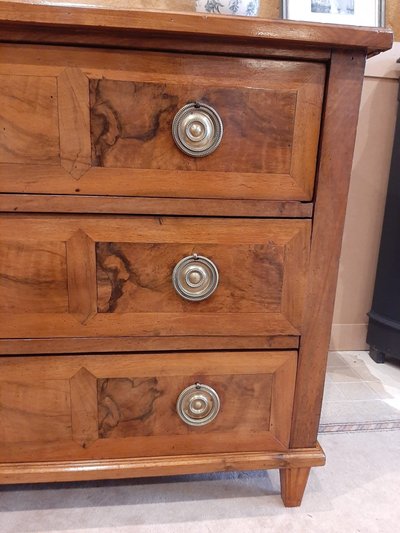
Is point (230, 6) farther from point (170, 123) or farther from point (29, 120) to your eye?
point (29, 120)

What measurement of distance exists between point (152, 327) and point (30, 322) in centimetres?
19

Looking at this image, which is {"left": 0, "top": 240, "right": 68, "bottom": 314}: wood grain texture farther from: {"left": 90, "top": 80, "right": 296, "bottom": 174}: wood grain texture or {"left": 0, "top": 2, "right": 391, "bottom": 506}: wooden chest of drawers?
{"left": 90, "top": 80, "right": 296, "bottom": 174}: wood grain texture

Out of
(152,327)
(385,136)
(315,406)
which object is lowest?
(315,406)

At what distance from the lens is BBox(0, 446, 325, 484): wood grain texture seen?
0.71 m

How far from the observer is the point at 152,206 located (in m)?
0.63

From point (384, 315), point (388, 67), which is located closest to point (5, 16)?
point (388, 67)

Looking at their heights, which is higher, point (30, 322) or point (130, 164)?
point (130, 164)

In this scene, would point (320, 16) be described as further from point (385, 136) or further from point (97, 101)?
point (97, 101)

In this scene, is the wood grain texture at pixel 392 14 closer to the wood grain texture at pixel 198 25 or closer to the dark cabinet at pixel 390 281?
the dark cabinet at pixel 390 281

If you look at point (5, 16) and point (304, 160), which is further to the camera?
point (304, 160)

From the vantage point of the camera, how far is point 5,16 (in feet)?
1.76

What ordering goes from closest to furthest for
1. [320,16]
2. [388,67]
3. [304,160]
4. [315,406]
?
[304,160], [315,406], [320,16], [388,67]

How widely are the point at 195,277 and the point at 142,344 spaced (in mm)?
139

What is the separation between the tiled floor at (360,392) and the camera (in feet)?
3.50
